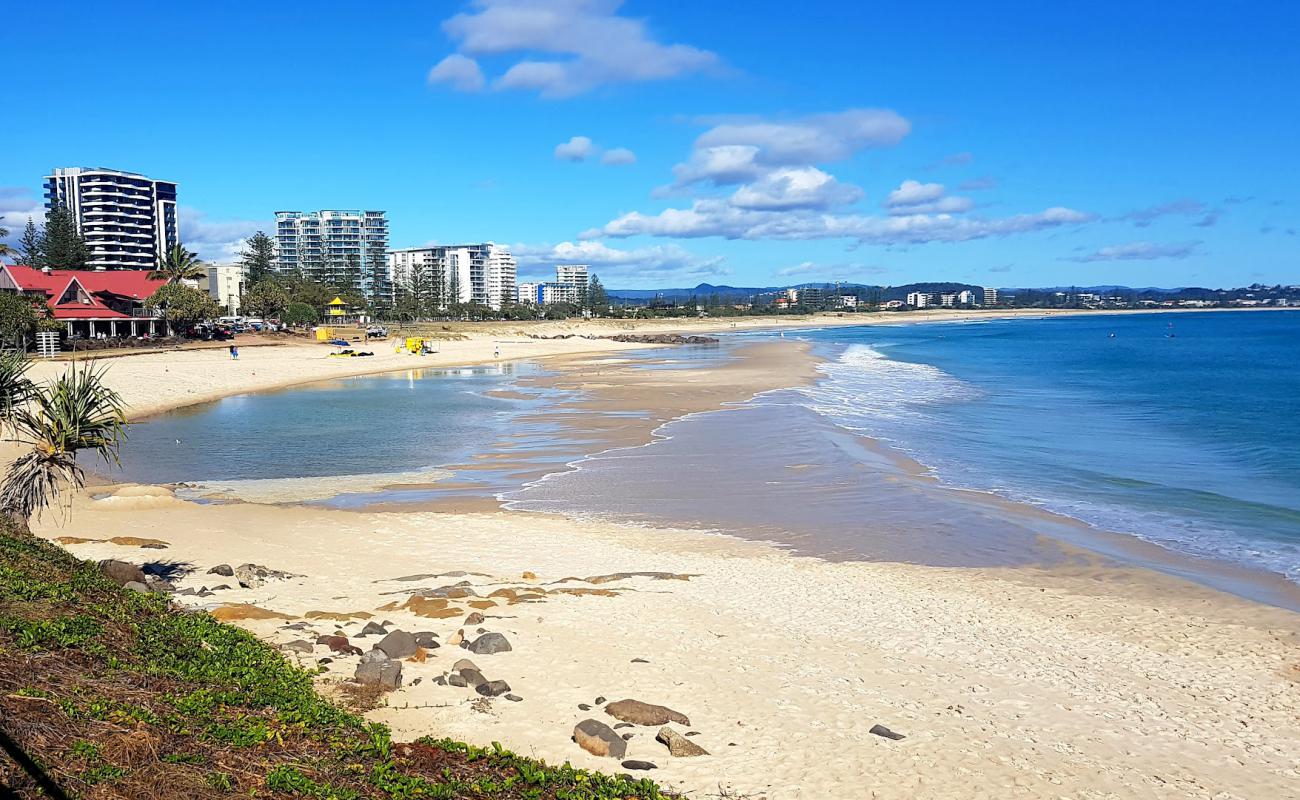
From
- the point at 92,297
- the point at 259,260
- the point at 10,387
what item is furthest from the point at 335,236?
the point at 10,387

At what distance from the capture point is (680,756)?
22.3 ft

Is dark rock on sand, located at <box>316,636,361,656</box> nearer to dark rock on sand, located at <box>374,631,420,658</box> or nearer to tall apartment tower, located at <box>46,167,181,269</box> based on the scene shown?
dark rock on sand, located at <box>374,631,420,658</box>

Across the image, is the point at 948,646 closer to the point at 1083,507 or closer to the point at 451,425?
the point at 1083,507

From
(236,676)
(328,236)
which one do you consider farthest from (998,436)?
(328,236)

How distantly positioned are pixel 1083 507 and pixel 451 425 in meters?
20.0

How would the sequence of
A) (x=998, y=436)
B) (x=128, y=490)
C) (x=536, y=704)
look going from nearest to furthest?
(x=536, y=704) → (x=128, y=490) → (x=998, y=436)

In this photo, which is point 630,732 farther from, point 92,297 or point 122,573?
point 92,297

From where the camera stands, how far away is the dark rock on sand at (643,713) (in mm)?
7320

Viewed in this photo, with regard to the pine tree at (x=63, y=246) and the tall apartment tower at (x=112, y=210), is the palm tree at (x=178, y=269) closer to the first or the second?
the pine tree at (x=63, y=246)

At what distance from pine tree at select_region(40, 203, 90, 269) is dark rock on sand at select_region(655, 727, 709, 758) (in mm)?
95668

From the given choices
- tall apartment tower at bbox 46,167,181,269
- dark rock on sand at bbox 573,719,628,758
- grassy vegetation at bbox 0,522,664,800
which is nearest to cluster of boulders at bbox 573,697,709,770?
dark rock on sand at bbox 573,719,628,758

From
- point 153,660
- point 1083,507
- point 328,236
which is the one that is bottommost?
point 1083,507

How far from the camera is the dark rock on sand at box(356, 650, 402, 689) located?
7.62m

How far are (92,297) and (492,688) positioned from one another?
2589 inches
